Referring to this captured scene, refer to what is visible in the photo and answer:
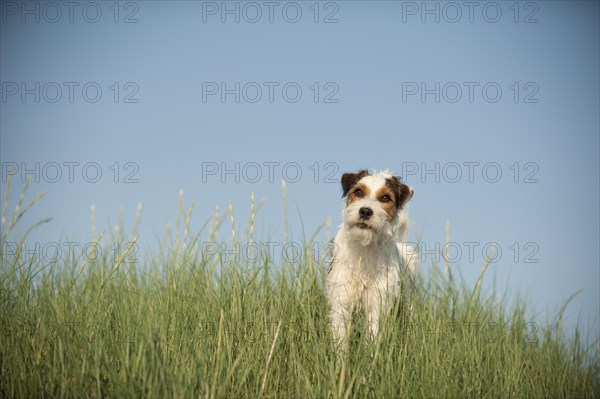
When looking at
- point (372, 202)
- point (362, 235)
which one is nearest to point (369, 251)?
point (362, 235)

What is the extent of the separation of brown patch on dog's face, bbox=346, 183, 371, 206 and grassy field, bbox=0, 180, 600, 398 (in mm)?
784

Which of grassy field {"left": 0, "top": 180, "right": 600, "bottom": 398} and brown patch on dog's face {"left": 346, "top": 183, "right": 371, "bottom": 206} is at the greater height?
brown patch on dog's face {"left": 346, "top": 183, "right": 371, "bottom": 206}

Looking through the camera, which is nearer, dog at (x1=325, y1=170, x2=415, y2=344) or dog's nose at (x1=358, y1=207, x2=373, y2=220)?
dog's nose at (x1=358, y1=207, x2=373, y2=220)

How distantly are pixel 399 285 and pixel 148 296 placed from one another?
3.36 meters

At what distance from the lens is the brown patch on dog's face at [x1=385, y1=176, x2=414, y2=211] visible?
767cm

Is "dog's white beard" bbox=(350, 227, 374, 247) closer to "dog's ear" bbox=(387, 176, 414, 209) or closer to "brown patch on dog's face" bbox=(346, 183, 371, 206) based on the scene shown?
"brown patch on dog's face" bbox=(346, 183, 371, 206)

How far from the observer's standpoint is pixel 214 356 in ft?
18.0

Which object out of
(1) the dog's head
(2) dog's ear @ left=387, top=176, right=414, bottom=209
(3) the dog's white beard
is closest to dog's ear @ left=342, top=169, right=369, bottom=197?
(1) the dog's head

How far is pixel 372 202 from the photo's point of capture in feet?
23.7

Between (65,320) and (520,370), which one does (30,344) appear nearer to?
(65,320)

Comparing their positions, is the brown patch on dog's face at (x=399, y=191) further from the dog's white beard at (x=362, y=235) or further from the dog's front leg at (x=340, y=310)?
the dog's front leg at (x=340, y=310)

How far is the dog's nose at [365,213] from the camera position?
23.0ft

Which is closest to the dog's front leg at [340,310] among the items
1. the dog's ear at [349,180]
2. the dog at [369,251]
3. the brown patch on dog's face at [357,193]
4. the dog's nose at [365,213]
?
the dog at [369,251]

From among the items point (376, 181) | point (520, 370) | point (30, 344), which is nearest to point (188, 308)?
point (30, 344)
